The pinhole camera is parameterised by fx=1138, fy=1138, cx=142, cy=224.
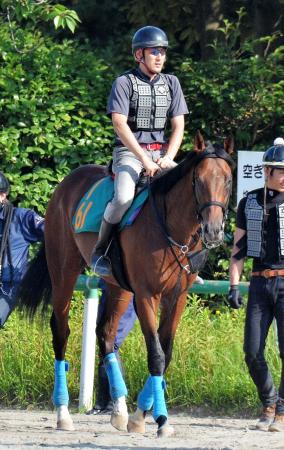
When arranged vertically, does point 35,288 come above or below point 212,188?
below

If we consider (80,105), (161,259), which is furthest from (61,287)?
(80,105)

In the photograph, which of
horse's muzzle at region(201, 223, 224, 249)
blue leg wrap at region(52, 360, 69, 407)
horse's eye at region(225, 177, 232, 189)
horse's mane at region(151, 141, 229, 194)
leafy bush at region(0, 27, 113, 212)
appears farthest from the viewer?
leafy bush at region(0, 27, 113, 212)

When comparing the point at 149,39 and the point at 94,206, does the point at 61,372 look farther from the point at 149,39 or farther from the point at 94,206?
the point at 149,39

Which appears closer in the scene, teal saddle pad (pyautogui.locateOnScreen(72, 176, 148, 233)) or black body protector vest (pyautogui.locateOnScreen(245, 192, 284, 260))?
black body protector vest (pyautogui.locateOnScreen(245, 192, 284, 260))

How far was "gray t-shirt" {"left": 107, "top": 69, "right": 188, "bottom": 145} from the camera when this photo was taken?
8461mm

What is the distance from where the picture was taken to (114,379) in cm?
867

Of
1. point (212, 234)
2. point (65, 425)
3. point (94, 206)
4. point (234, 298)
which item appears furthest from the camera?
point (94, 206)

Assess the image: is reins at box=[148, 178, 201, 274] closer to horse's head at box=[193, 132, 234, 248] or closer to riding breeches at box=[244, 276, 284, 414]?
horse's head at box=[193, 132, 234, 248]

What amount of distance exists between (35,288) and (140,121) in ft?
6.37

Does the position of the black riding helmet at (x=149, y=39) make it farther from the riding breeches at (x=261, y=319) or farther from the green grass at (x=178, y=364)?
the green grass at (x=178, y=364)

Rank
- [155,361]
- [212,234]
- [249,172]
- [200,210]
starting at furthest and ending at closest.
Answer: [249,172]
[155,361]
[200,210]
[212,234]

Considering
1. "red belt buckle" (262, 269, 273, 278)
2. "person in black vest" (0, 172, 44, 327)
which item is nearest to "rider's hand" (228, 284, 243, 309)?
"red belt buckle" (262, 269, 273, 278)

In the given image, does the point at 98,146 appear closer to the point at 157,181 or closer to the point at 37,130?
the point at 37,130

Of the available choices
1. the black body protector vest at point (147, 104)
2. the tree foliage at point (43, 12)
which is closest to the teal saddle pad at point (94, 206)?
the black body protector vest at point (147, 104)
